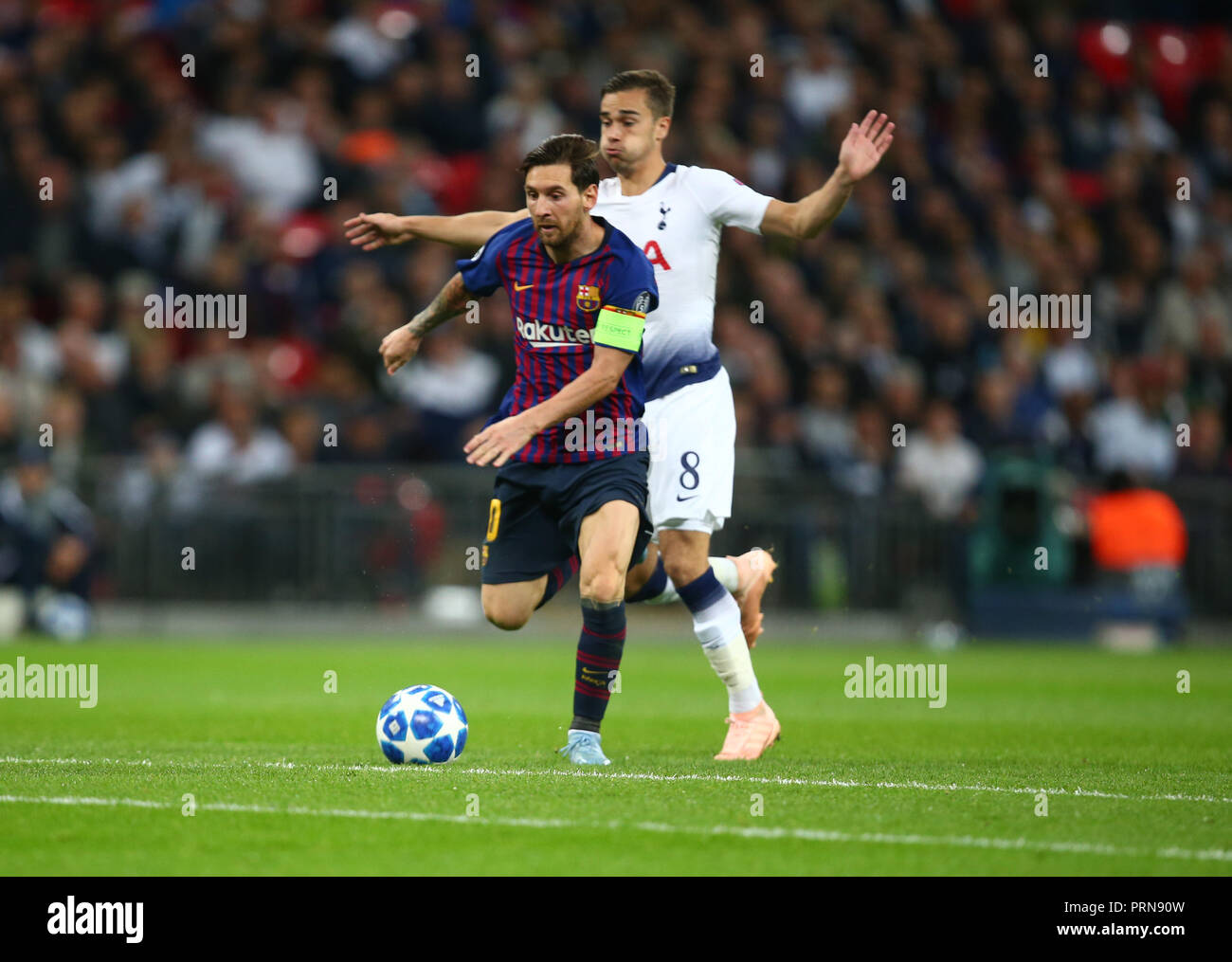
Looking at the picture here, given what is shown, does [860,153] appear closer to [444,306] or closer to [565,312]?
[565,312]

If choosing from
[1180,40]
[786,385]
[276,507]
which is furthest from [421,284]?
[1180,40]

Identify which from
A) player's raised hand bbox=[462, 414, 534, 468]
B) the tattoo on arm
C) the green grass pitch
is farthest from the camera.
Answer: the tattoo on arm

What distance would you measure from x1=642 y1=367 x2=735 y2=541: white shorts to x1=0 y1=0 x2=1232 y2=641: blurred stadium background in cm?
890

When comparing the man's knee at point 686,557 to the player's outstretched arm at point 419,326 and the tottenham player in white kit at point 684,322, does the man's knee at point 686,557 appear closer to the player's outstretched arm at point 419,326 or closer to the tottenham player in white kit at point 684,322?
the tottenham player in white kit at point 684,322

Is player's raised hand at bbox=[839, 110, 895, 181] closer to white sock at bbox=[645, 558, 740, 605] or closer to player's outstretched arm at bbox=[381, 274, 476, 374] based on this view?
player's outstretched arm at bbox=[381, 274, 476, 374]

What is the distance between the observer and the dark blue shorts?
773 cm

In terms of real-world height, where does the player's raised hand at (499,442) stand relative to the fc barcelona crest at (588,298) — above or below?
below

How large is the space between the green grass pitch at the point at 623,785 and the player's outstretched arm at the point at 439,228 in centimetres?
222

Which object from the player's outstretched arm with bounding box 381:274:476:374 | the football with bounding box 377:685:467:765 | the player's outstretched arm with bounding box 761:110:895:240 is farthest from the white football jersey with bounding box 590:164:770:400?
the football with bounding box 377:685:467:765

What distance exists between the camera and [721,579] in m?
8.73

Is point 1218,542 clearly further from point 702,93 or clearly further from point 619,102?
point 619,102

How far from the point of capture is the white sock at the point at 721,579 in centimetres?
869

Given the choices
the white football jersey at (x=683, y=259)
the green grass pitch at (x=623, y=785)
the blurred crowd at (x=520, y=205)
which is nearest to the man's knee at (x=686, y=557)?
the white football jersey at (x=683, y=259)

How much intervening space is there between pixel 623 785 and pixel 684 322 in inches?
88.4
